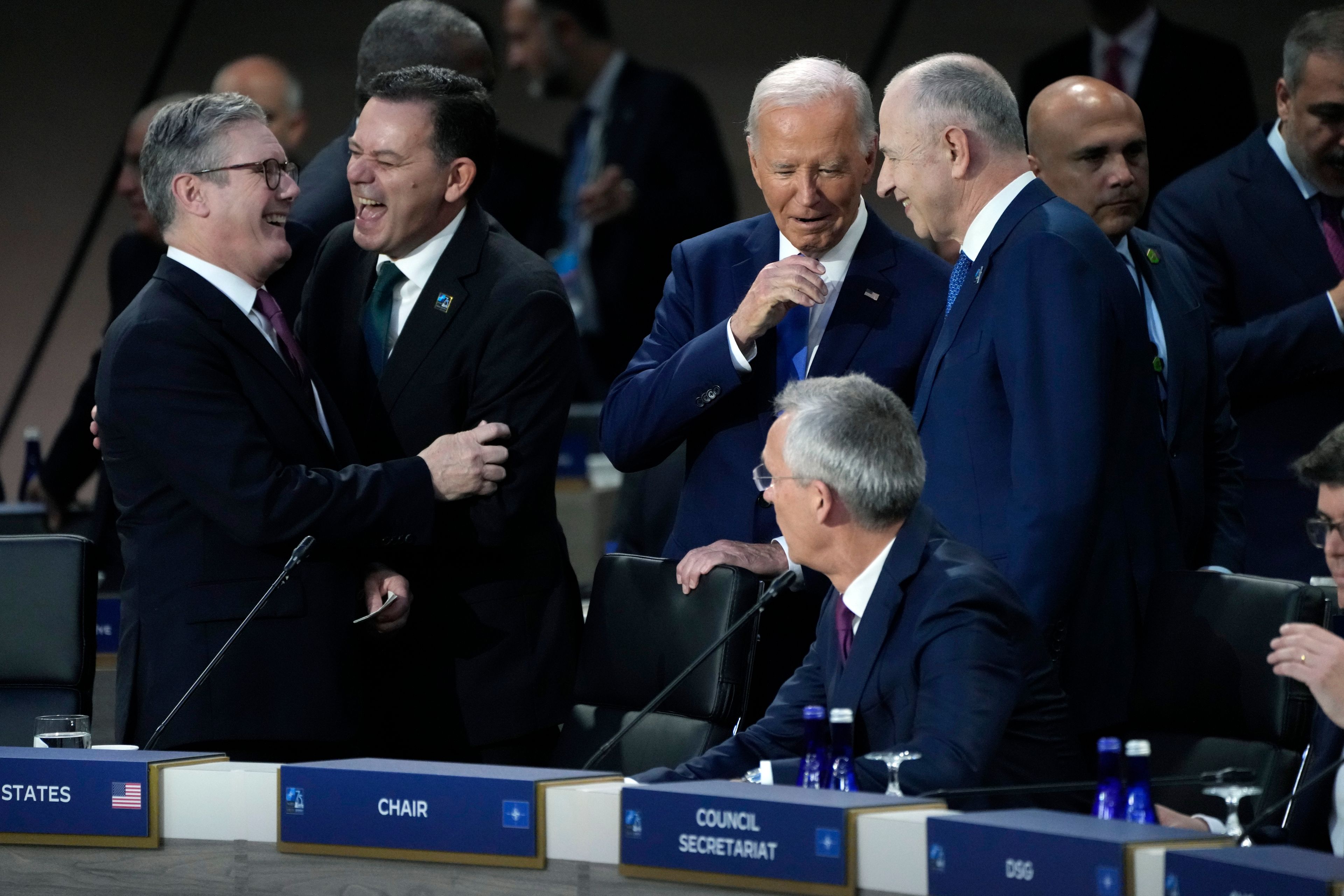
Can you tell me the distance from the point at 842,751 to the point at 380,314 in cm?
128

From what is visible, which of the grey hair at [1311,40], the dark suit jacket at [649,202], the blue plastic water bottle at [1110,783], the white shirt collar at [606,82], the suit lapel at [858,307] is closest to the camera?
the blue plastic water bottle at [1110,783]

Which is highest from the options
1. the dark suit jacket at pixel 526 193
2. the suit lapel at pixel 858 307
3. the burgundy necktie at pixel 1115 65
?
the burgundy necktie at pixel 1115 65

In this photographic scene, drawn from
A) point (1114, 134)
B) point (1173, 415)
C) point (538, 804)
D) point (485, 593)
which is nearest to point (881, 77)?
point (1114, 134)

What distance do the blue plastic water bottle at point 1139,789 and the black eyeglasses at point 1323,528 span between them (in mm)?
613

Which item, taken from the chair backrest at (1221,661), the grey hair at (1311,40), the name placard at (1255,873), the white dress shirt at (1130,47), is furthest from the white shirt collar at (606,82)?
the name placard at (1255,873)

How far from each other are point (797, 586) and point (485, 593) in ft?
1.60

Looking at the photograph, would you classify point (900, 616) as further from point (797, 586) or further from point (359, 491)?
point (359, 491)

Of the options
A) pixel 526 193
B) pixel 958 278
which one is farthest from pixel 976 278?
pixel 526 193

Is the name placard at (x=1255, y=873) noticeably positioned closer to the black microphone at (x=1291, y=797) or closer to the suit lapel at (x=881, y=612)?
the black microphone at (x=1291, y=797)

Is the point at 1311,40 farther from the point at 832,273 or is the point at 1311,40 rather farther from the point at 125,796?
the point at 125,796

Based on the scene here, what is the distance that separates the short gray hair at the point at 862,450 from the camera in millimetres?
2215

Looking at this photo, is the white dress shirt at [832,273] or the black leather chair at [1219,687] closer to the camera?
the black leather chair at [1219,687]

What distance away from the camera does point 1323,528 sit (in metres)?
2.36

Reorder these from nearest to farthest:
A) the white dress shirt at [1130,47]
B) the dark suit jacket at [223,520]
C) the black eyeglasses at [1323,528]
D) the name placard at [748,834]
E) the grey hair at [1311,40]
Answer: the name placard at [748,834], the black eyeglasses at [1323,528], the dark suit jacket at [223,520], the grey hair at [1311,40], the white dress shirt at [1130,47]
